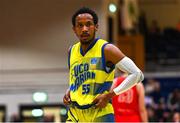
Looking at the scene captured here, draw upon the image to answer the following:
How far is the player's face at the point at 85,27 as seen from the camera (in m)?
4.54

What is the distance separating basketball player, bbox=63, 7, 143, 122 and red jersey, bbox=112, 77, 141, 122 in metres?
2.88

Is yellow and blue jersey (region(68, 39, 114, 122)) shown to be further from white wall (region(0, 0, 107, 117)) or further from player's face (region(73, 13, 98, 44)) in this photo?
white wall (region(0, 0, 107, 117))

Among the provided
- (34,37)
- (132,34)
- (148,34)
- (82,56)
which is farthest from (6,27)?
(82,56)

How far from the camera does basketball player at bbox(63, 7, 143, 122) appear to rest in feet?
14.9

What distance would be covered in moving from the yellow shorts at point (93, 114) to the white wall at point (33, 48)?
1088cm

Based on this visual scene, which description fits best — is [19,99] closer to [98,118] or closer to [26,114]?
[26,114]

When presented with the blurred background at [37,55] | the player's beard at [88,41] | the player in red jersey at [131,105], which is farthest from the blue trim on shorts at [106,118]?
the blurred background at [37,55]

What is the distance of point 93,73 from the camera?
4598 mm

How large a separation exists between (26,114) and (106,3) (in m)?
3.66

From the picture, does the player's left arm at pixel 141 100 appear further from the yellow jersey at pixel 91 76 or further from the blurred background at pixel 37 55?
the blurred background at pixel 37 55

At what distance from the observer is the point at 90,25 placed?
4551 millimetres

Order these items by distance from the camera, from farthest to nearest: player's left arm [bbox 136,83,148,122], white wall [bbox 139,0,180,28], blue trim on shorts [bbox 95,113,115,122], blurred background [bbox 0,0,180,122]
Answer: white wall [bbox 139,0,180,28] → blurred background [bbox 0,0,180,122] → player's left arm [bbox 136,83,148,122] → blue trim on shorts [bbox 95,113,115,122]

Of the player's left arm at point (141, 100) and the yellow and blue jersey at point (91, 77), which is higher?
the yellow and blue jersey at point (91, 77)

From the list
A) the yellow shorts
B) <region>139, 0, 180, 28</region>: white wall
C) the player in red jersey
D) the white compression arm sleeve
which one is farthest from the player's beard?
<region>139, 0, 180, 28</region>: white wall
